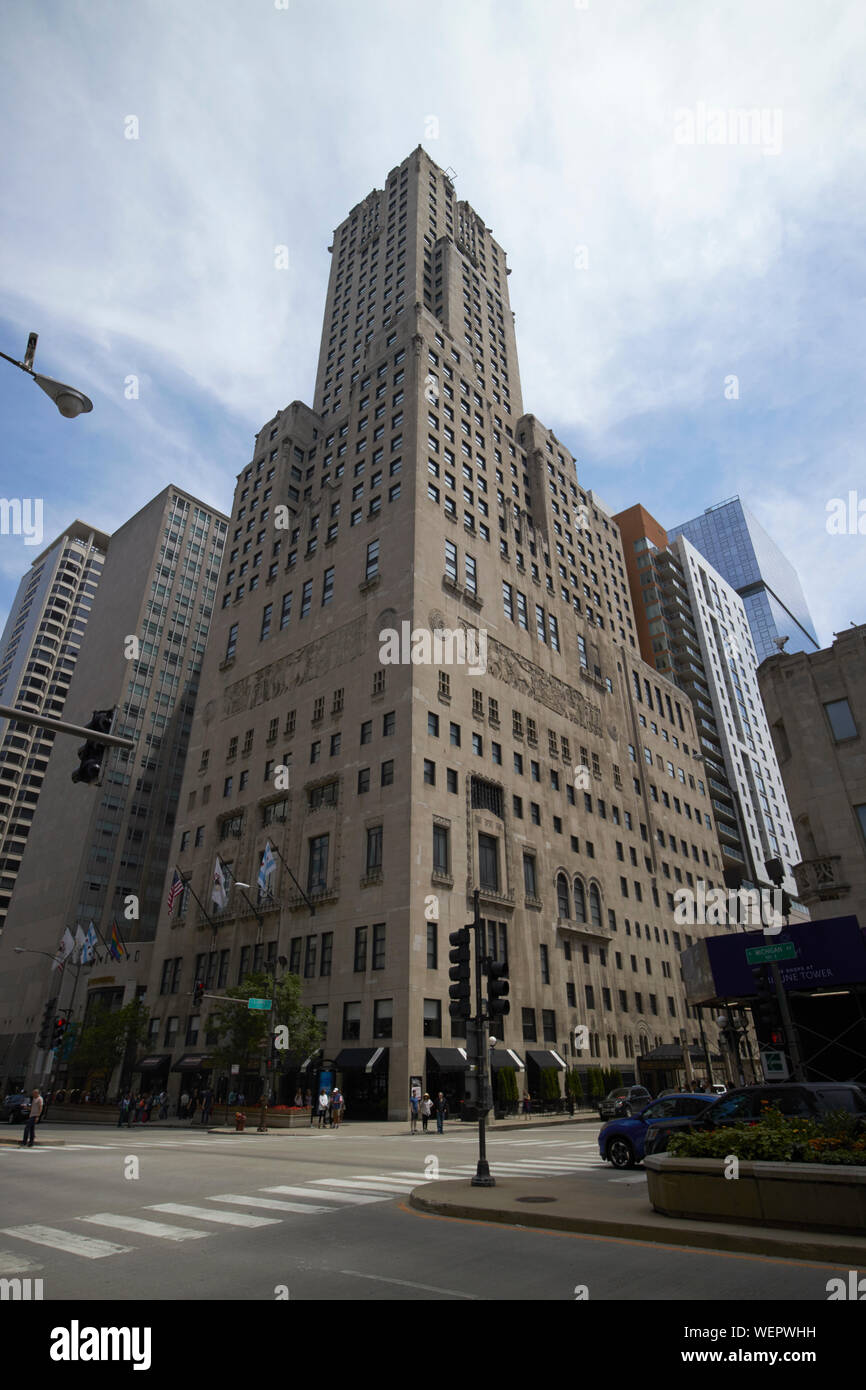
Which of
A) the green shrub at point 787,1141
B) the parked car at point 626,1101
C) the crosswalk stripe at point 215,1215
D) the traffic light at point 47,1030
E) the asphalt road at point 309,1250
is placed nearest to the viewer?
the asphalt road at point 309,1250

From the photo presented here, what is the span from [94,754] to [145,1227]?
22.3 feet

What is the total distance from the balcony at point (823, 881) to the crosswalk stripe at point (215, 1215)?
20734 mm

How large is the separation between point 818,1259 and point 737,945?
16.9 m

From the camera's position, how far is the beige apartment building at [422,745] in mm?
45375

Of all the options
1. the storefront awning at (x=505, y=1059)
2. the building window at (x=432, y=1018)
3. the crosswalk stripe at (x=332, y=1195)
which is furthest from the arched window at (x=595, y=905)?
the crosswalk stripe at (x=332, y=1195)

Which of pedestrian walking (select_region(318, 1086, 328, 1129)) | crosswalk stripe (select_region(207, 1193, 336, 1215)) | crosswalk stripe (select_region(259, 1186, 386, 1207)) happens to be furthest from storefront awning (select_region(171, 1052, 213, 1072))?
crosswalk stripe (select_region(207, 1193, 336, 1215))

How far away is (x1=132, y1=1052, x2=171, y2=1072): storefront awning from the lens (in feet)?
175

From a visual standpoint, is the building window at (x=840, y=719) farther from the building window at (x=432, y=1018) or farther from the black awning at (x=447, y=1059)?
the building window at (x=432, y=1018)

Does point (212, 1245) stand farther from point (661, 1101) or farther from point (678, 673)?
point (678, 673)

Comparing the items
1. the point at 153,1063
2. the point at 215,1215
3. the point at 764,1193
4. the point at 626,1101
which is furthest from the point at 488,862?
the point at 764,1193

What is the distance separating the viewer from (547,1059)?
47719 mm

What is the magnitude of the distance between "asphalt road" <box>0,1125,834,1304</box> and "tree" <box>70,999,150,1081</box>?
130 ft

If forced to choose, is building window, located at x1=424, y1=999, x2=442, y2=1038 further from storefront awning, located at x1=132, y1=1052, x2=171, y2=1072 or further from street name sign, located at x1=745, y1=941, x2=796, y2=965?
street name sign, located at x1=745, y1=941, x2=796, y2=965

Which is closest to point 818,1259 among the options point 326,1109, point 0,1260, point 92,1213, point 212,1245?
point 212,1245
